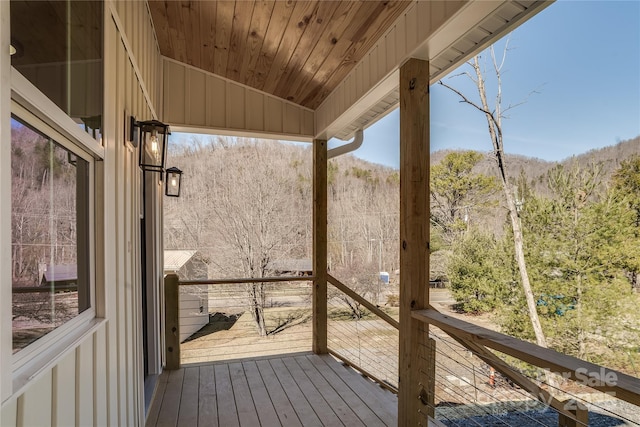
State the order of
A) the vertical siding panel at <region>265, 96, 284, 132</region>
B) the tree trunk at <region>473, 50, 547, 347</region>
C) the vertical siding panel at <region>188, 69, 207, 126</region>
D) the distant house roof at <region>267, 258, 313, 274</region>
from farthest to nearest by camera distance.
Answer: the distant house roof at <region>267, 258, 313, 274</region> → the tree trunk at <region>473, 50, 547, 347</region> → the vertical siding panel at <region>265, 96, 284, 132</region> → the vertical siding panel at <region>188, 69, 207, 126</region>

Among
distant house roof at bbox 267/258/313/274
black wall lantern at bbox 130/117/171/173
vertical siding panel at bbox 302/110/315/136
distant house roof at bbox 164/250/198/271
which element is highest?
vertical siding panel at bbox 302/110/315/136

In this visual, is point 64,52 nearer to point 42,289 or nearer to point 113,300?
point 42,289

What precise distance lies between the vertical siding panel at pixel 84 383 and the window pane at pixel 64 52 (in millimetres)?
817

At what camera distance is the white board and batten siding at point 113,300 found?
0.93 m

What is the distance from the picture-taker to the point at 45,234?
3.22 ft

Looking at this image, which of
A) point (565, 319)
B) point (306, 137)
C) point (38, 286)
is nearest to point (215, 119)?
point (306, 137)

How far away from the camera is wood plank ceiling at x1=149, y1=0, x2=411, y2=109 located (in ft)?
7.37

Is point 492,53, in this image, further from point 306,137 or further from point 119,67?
point 119,67

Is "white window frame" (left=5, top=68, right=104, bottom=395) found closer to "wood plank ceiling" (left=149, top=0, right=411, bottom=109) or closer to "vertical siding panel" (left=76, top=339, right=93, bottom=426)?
"vertical siding panel" (left=76, top=339, right=93, bottom=426)

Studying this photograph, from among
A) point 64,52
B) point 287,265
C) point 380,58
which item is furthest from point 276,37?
point 287,265

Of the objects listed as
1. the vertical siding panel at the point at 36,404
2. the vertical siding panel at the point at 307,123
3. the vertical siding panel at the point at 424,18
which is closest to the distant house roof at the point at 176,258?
the vertical siding panel at the point at 307,123

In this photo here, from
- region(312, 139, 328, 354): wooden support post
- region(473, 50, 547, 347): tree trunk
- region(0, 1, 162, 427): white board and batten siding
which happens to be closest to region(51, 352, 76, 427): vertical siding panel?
region(0, 1, 162, 427): white board and batten siding

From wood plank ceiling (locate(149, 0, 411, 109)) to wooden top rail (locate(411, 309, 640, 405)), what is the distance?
1919 mm

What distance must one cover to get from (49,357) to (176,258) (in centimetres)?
628
